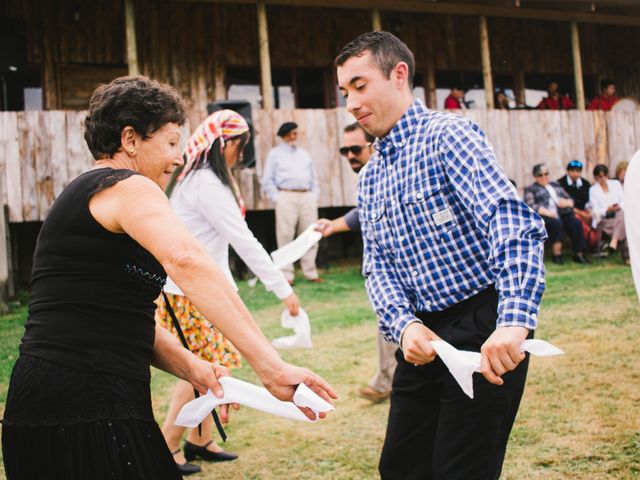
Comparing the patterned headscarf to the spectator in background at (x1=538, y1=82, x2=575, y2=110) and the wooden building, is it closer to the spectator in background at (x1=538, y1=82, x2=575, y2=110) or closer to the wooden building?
the wooden building

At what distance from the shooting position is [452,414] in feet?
8.23

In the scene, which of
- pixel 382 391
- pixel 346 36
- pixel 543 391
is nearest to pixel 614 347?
pixel 543 391

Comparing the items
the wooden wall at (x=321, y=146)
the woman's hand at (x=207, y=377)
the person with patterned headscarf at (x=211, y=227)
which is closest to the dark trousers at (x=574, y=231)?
the wooden wall at (x=321, y=146)

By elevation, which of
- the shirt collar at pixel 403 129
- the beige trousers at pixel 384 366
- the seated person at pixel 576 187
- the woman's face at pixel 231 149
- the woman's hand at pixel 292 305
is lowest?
→ the beige trousers at pixel 384 366

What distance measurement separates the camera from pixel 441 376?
2.61 m

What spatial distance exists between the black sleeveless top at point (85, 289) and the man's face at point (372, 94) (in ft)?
3.47

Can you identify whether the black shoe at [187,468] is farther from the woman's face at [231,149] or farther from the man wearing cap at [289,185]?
the man wearing cap at [289,185]

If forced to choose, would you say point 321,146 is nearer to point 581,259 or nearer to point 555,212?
point 555,212

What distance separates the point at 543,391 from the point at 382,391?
4.24ft

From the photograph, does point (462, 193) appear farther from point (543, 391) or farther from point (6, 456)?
point (543, 391)

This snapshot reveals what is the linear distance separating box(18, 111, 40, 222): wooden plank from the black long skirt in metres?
9.68

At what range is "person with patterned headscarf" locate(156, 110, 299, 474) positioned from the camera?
4.17 meters

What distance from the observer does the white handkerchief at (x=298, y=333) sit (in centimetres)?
410

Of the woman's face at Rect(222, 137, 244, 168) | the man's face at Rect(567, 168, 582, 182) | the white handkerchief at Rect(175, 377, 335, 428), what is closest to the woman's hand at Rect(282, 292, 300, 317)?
the woman's face at Rect(222, 137, 244, 168)
